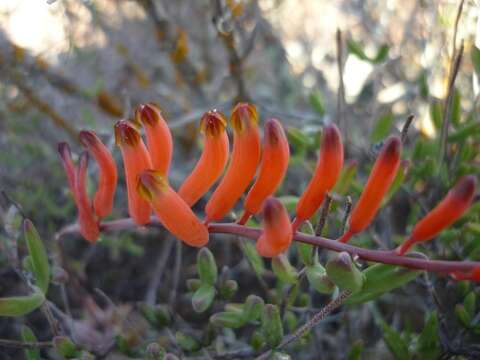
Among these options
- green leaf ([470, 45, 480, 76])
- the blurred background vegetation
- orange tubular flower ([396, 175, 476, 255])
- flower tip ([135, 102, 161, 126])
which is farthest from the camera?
green leaf ([470, 45, 480, 76])

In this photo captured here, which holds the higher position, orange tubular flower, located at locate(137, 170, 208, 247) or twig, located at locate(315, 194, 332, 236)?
orange tubular flower, located at locate(137, 170, 208, 247)

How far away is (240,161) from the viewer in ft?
2.50

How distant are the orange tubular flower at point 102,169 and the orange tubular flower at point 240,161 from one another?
19cm

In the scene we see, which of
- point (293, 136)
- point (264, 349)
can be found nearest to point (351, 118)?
point (293, 136)

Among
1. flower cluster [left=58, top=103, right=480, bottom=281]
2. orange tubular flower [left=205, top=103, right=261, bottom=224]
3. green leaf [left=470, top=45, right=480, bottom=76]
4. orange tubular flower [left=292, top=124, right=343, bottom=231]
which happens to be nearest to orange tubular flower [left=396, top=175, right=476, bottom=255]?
flower cluster [left=58, top=103, right=480, bottom=281]

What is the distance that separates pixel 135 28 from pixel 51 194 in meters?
1.27

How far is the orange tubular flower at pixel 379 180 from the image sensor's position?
26.3 inches

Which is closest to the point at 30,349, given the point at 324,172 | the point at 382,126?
the point at 324,172

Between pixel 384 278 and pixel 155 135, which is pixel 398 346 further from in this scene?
pixel 155 135

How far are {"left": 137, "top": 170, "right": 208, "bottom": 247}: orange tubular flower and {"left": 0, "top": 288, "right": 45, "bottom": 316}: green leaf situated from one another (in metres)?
0.29

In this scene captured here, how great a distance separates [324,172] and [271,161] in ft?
0.26

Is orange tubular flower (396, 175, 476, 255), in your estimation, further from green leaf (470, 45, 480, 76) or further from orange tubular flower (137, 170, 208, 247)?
green leaf (470, 45, 480, 76)

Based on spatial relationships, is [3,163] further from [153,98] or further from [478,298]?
[478,298]

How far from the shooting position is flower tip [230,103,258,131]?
769 millimetres
